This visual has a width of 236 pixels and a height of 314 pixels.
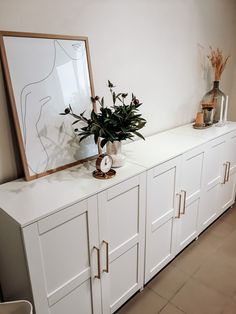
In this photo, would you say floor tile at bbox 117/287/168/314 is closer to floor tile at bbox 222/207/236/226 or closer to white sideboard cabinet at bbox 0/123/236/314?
white sideboard cabinet at bbox 0/123/236/314

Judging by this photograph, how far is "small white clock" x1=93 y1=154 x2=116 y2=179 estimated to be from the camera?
4.80 feet

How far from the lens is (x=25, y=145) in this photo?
1.41 meters

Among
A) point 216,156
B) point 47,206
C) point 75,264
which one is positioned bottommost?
point 75,264

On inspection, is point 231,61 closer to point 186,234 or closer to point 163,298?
point 186,234

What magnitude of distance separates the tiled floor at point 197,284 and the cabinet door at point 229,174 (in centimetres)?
40

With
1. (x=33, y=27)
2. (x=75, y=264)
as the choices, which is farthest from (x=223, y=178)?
(x=33, y=27)

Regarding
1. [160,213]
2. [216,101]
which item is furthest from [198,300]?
[216,101]

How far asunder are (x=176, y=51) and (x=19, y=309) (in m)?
2.19

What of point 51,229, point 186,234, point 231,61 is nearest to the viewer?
point 51,229

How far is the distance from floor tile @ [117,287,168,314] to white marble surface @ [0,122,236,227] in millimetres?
965

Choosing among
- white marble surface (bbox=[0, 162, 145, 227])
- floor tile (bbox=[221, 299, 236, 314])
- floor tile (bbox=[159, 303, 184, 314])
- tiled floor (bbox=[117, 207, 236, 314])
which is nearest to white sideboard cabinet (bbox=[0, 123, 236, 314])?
white marble surface (bbox=[0, 162, 145, 227])

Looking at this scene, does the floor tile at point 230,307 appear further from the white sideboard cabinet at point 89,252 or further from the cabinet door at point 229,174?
the cabinet door at point 229,174

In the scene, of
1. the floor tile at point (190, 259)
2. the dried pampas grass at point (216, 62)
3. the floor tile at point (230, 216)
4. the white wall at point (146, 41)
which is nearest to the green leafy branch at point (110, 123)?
the white wall at point (146, 41)

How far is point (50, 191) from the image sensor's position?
1336 mm
